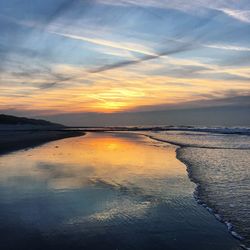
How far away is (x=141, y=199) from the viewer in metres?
11.2

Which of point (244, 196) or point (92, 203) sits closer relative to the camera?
point (92, 203)

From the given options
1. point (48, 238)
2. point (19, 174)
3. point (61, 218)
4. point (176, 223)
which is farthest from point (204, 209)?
point (19, 174)

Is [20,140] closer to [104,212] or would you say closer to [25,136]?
[25,136]

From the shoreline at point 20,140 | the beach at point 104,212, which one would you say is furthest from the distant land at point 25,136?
the beach at point 104,212

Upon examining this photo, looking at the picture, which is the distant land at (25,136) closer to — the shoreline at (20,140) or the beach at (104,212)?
the shoreline at (20,140)

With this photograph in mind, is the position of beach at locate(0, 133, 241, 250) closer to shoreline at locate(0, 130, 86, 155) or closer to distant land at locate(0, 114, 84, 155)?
shoreline at locate(0, 130, 86, 155)

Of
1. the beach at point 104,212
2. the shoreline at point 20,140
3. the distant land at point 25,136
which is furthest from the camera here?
the distant land at point 25,136

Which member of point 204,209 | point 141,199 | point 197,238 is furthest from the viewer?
point 141,199

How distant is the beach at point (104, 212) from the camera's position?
7.52 m

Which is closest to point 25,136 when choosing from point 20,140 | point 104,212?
point 20,140

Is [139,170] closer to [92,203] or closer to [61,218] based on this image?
[92,203]

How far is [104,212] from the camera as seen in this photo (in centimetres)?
959

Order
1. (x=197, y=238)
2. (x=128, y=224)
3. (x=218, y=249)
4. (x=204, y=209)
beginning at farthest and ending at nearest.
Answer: (x=204, y=209) < (x=128, y=224) < (x=197, y=238) < (x=218, y=249)

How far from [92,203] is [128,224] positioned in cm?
220
